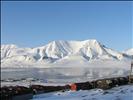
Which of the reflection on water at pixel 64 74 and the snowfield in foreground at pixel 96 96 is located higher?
the reflection on water at pixel 64 74

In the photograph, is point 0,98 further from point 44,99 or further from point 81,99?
point 81,99

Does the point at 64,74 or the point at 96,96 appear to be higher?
the point at 64,74

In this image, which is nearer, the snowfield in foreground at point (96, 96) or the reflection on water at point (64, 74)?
the snowfield in foreground at point (96, 96)

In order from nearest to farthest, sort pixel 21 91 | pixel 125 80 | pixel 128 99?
pixel 128 99, pixel 21 91, pixel 125 80

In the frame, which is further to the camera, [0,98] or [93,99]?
[0,98]

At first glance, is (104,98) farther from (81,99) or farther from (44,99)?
(44,99)

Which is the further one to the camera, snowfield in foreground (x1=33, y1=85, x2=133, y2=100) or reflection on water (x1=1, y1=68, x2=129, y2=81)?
reflection on water (x1=1, y1=68, x2=129, y2=81)

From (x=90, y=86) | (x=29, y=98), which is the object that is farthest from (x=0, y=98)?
(x=90, y=86)

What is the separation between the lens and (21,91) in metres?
37.9

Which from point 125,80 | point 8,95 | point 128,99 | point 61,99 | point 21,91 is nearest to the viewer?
point 128,99

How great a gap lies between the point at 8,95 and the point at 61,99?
5348mm

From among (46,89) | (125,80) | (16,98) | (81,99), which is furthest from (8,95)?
(125,80)

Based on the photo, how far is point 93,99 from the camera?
1171 inches

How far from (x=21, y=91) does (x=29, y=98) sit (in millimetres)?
3715
